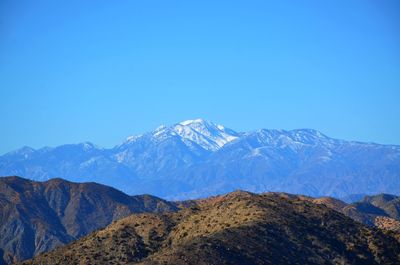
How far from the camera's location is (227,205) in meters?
81.0

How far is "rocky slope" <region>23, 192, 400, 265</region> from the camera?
66.6m

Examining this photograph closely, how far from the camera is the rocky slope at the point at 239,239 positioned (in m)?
66.6

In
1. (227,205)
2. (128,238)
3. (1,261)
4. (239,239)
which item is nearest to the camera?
(239,239)

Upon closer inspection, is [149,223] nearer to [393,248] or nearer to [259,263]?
[259,263]

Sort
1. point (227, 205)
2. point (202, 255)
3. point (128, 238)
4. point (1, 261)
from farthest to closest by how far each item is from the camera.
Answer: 1. point (1, 261)
2. point (227, 205)
3. point (128, 238)
4. point (202, 255)

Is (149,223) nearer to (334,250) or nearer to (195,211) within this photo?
(195,211)

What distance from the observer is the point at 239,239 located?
225 feet

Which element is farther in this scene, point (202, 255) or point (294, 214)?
point (294, 214)

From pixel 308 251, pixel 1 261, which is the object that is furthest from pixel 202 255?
pixel 1 261

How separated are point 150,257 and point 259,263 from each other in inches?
349

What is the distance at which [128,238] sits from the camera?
245 ft

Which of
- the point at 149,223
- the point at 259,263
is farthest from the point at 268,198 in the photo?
the point at 259,263

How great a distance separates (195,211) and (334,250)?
16.6 meters

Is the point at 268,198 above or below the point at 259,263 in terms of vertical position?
above
